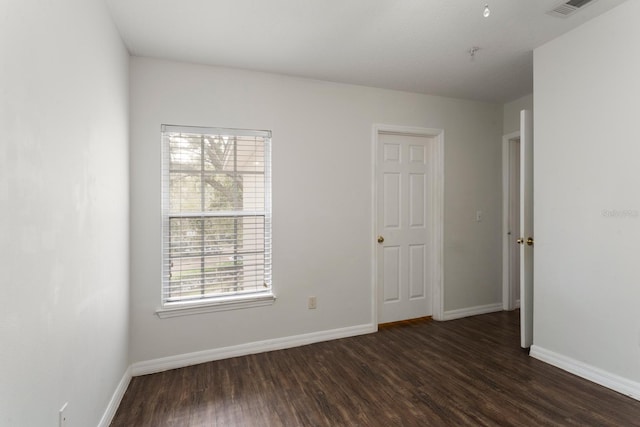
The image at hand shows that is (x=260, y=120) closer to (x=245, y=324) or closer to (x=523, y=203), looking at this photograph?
(x=245, y=324)

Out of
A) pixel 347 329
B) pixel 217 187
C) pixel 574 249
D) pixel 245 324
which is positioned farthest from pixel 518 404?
pixel 217 187

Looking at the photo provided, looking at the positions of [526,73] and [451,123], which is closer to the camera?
[526,73]

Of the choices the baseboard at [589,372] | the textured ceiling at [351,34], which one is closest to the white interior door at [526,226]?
the baseboard at [589,372]

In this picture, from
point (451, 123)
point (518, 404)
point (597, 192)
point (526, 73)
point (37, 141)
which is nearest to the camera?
point (37, 141)

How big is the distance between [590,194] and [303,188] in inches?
88.4

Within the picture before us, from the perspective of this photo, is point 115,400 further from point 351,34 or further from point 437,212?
point 437,212

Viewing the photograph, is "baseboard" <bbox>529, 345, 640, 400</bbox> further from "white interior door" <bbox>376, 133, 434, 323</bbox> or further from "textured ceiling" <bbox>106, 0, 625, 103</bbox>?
"textured ceiling" <bbox>106, 0, 625, 103</bbox>

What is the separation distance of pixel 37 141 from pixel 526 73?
3695 mm

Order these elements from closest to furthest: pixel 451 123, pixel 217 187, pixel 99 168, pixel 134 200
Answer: pixel 99 168 → pixel 134 200 → pixel 217 187 → pixel 451 123

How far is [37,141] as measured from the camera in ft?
3.66

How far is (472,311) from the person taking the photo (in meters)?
3.85

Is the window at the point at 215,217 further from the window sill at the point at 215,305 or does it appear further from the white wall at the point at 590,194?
the white wall at the point at 590,194

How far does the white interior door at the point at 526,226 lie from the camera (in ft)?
9.19

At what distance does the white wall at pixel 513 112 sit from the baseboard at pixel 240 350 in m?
2.88
